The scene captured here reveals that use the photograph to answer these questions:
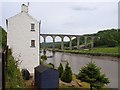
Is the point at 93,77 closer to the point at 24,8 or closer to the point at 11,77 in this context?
the point at 11,77

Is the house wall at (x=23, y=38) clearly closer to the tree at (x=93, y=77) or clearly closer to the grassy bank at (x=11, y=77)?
the tree at (x=93, y=77)

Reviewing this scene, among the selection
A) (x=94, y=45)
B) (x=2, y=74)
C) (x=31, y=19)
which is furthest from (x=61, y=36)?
(x=2, y=74)

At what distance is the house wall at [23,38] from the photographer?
610 inches

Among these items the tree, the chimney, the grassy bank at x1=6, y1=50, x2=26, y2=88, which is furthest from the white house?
the grassy bank at x1=6, y1=50, x2=26, y2=88

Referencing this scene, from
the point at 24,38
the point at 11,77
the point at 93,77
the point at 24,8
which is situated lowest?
the point at 93,77

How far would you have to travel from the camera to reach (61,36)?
47219mm

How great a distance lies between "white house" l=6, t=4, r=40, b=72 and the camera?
15.5 m

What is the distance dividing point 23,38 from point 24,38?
0.07m

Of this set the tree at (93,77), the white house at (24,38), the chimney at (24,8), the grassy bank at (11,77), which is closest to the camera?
the grassy bank at (11,77)

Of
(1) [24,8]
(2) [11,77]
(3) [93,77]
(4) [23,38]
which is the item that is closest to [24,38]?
(4) [23,38]

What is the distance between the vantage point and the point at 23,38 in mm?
15703

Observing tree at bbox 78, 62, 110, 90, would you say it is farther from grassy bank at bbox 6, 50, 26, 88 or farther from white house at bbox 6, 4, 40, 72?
grassy bank at bbox 6, 50, 26, 88

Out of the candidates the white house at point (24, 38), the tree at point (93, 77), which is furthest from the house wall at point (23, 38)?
the tree at point (93, 77)

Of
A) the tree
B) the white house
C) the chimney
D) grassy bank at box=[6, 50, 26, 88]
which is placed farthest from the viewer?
the chimney
